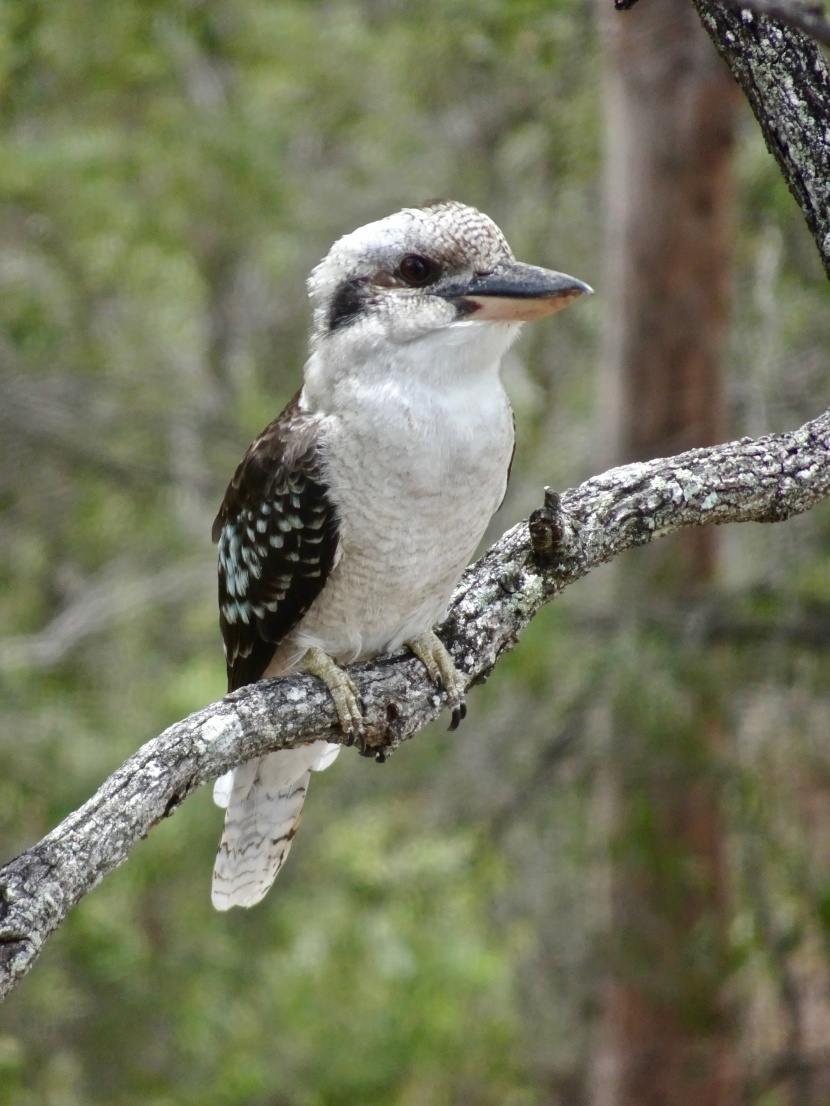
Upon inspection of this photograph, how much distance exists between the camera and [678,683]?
4.97 m

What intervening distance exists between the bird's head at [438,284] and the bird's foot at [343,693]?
70 cm

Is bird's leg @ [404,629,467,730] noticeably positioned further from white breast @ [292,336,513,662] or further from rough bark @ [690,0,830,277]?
rough bark @ [690,0,830,277]

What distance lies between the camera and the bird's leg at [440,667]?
2.82 metres

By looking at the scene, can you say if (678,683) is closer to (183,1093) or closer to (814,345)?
(814,345)

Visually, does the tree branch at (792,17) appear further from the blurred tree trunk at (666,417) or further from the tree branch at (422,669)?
the blurred tree trunk at (666,417)

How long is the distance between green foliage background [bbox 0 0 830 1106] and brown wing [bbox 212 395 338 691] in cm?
198

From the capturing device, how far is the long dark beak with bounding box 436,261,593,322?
8.84 ft

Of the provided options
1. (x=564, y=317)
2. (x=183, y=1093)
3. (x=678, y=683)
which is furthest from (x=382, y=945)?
(x=564, y=317)

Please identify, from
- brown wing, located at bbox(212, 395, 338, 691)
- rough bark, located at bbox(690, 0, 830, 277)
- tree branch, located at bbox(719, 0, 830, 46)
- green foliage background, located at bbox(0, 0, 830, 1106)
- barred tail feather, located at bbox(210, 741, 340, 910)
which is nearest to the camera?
tree branch, located at bbox(719, 0, 830, 46)

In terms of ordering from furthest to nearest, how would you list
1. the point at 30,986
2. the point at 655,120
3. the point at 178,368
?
the point at 178,368
the point at 655,120
the point at 30,986

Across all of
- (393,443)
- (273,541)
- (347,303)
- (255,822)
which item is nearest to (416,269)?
(347,303)

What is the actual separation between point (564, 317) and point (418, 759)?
3.17 metres

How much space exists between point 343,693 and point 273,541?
517 mm

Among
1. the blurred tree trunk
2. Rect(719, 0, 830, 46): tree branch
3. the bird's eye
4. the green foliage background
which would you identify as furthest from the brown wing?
the blurred tree trunk
